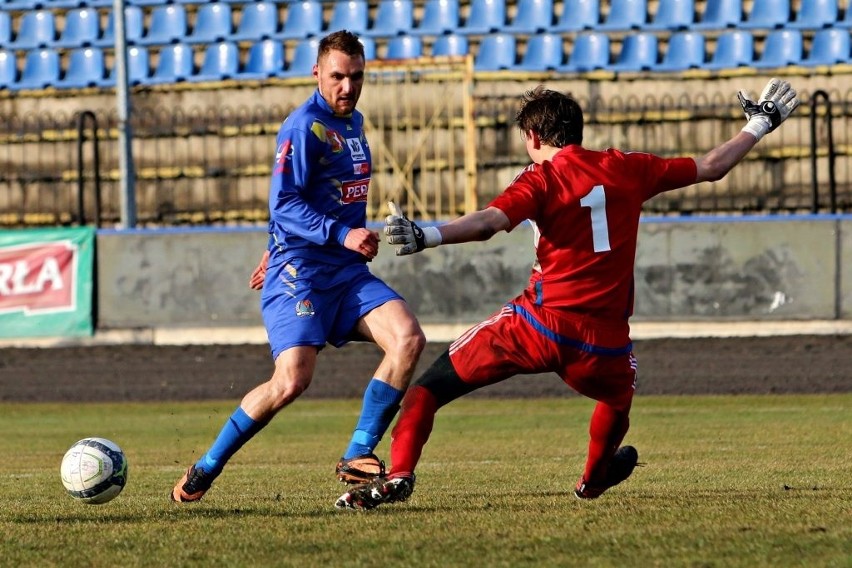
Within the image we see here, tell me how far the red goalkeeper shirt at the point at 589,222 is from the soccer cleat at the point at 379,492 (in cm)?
99

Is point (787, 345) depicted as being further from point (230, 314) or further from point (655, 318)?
point (230, 314)

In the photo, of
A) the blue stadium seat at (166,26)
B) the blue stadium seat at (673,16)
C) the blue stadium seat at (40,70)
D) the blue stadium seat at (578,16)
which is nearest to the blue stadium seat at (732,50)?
the blue stadium seat at (673,16)

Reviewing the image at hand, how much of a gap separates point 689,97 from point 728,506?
1334cm

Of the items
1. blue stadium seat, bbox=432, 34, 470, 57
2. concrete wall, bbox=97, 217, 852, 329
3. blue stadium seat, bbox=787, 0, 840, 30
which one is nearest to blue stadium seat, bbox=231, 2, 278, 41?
blue stadium seat, bbox=432, 34, 470, 57

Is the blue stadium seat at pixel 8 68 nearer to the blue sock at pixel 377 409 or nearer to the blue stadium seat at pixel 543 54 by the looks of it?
the blue stadium seat at pixel 543 54

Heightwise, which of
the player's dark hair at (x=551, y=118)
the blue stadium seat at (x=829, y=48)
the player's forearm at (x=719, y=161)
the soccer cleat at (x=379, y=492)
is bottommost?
the soccer cleat at (x=379, y=492)

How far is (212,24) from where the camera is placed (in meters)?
23.6

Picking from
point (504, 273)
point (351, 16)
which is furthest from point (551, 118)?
point (351, 16)

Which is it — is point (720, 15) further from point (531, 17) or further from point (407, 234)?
point (407, 234)

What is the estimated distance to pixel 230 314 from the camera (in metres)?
19.1

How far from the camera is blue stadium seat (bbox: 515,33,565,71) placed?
21609 millimetres

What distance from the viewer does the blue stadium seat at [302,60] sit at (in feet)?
72.8

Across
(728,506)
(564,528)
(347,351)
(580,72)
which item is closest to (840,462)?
(728,506)

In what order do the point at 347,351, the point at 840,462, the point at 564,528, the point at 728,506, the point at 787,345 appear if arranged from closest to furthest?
1. the point at 564,528
2. the point at 728,506
3. the point at 840,462
4. the point at 787,345
5. the point at 347,351
